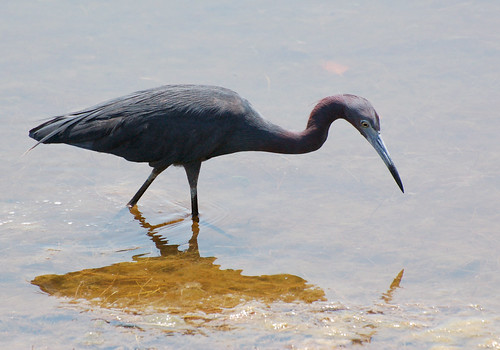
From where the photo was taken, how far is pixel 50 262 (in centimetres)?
614

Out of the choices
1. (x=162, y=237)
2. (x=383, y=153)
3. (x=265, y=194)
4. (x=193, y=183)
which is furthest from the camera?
(x=265, y=194)

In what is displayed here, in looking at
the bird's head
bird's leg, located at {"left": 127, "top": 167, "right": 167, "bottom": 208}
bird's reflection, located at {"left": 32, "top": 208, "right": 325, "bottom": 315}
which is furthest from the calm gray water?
the bird's head

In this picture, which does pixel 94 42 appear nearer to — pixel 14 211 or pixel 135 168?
pixel 135 168

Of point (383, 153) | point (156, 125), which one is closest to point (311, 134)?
point (383, 153)

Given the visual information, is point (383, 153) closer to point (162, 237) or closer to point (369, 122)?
point (369, 122)

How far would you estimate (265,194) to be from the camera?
24.6ft

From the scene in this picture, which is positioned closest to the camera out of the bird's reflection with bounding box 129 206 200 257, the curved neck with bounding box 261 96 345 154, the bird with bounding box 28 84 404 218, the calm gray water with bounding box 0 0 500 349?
the calm gray water with bounding box 0 0 500 349

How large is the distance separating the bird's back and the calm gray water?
67 centimetres

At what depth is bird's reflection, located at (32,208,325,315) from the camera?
5.50 metres

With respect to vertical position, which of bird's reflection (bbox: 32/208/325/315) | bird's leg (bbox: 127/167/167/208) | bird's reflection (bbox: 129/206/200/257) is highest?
bird's leg (bbox: 127/167/167/208)

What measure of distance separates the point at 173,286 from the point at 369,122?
7.34 ft

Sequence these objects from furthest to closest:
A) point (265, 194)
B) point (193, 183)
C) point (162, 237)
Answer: point (265, 194) → point (193, 183) → point (162, 237)

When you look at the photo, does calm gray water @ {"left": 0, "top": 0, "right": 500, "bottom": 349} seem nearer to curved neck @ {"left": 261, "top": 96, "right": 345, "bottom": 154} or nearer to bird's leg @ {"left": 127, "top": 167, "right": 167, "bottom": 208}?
bird's leg @ {"left": 127, "top": 167, "right": 167, "bottom": 208}

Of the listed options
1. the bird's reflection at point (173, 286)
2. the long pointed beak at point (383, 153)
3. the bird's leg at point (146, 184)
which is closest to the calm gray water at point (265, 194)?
the bird's reflection at point (173, 286)
